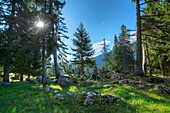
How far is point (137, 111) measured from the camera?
668cm

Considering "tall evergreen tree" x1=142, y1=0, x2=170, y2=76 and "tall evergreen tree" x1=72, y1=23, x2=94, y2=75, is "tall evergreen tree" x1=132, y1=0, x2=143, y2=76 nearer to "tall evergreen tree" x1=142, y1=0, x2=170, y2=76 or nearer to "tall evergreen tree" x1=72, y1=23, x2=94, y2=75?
"tall evergreen tree" x1=142, y1=0, x2=170, y2=76

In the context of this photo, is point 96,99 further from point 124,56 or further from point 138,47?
point 124,56

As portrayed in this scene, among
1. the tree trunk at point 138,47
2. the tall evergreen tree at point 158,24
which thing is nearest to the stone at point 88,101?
the tree trunk at point 138,47

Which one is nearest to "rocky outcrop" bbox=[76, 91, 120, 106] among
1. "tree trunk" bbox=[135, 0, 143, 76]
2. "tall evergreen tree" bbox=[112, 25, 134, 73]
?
"tree trunk" bbox=[135, 0, 143, 76]

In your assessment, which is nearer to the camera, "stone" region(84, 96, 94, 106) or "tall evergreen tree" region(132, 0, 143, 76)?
"stone" region(84, 96, 94, 106)

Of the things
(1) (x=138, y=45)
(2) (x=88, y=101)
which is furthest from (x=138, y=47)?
(2) (x=88, y=101)

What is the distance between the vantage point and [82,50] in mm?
34812

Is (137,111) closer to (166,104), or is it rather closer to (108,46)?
(166,104)

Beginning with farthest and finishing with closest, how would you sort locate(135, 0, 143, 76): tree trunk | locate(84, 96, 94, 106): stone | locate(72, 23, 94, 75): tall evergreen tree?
locate(72, 23, 94, 75): tall evergreen tree
locate(135, 0, 143, 76): tree trunk
locate(84, 96, 94, 106): stone

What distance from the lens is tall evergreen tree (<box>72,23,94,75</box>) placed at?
34.8m

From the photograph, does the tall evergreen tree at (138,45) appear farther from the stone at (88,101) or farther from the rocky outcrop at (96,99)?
the stone at (88,101)

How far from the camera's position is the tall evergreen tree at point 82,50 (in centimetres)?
3475

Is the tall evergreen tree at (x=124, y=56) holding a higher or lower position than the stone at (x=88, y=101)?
higher

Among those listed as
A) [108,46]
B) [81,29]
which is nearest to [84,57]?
[81,29]
